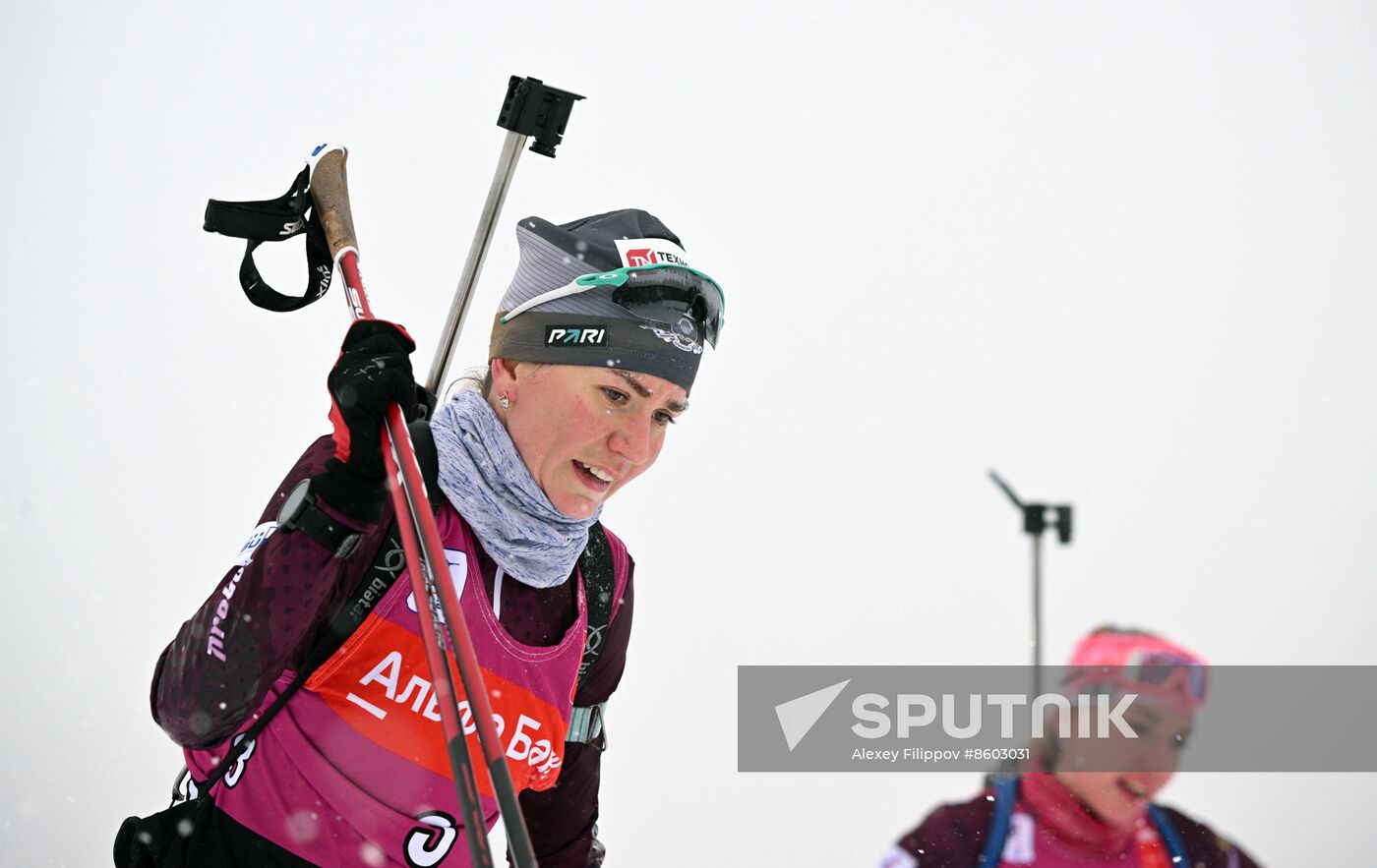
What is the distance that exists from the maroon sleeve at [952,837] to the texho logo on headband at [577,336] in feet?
4.00

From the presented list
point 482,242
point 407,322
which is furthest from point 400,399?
point 407,322

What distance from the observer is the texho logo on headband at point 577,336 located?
2162mm

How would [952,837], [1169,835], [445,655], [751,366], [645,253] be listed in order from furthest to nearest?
1. [751,366]
2. [645,253]
3. [1169,835]
4. [952,837]
5. [445,655]

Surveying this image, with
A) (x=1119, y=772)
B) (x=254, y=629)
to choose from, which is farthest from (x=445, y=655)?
(x=1119, y=772)

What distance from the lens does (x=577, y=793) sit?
2498mm

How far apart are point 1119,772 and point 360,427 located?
167cm

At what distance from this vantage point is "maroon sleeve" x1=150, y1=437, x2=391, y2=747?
1.63m

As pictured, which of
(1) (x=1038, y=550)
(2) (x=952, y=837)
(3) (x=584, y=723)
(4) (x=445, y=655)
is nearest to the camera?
(4) (x=445, y=655)

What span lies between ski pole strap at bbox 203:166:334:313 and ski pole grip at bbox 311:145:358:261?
0.10 feet

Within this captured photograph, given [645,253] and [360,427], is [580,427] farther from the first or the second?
[360,427]

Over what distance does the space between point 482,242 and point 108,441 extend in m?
9.56

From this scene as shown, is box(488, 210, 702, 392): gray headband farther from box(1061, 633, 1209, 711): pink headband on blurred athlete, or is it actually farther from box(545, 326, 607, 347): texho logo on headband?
box(1061, 633, 1209, 711): pink headband on blurred athlete

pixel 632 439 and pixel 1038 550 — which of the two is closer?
pixel 632 439

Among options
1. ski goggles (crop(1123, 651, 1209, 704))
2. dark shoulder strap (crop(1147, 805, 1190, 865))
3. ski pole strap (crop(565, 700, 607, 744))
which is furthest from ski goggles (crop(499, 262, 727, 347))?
dark shoulder strap (crop(1147, 805, 1190, 865))
